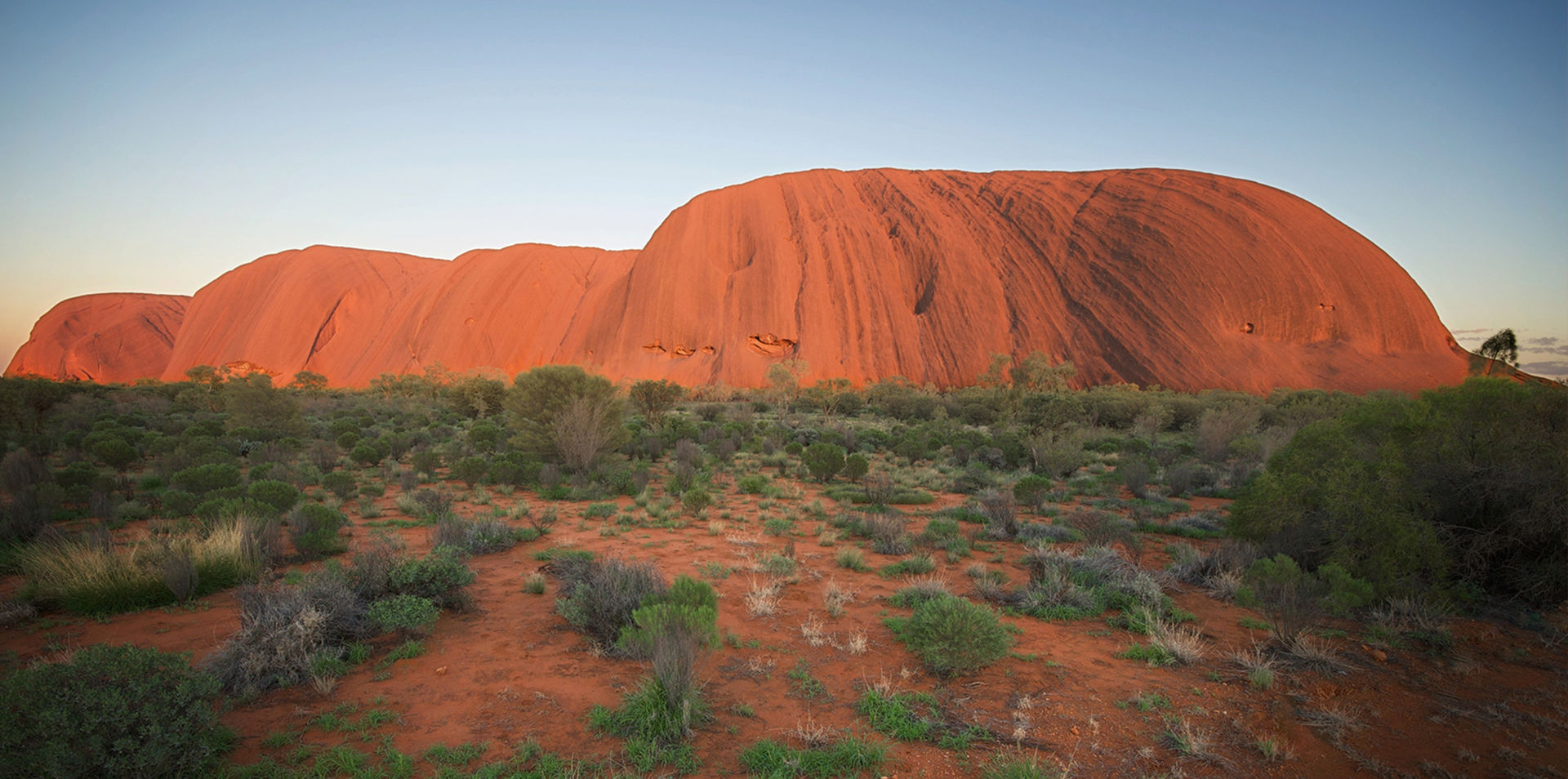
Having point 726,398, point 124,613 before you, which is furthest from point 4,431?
point 726,398

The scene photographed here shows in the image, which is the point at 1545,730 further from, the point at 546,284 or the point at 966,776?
the point at 546,284

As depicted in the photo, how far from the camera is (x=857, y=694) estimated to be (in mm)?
4348

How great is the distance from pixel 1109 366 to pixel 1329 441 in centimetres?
3956

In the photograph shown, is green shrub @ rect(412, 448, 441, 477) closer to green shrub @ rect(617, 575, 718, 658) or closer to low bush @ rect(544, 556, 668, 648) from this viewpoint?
low bush @ rect(544, 556, 668, 648)

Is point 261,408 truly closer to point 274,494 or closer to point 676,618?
point 274,494

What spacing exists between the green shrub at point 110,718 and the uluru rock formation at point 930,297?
41.7 m

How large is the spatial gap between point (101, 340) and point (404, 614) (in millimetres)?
106602

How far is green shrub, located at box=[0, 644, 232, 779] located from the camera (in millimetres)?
2709

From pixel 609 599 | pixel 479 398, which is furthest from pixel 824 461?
pixel 479 398

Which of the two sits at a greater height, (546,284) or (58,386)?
(546,284)

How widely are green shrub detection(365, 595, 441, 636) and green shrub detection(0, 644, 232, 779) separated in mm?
1561

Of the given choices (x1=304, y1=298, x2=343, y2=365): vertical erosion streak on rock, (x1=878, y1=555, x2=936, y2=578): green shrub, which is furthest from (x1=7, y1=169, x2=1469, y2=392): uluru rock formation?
(x1=878, y1=555, x2=936, y2=578): green shrub

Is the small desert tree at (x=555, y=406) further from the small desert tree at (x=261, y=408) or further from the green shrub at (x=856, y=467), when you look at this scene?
the small desert tree at (x=261, y=408)

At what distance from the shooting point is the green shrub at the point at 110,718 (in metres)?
2.71
